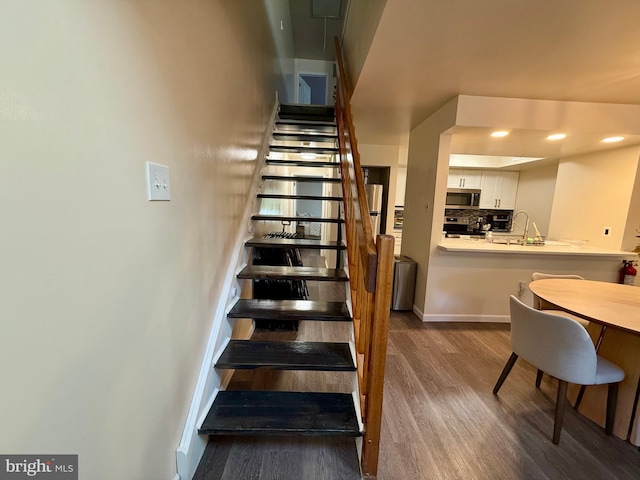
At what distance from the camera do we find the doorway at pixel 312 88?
6004 millimetres

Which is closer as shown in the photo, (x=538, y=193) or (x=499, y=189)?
(x=538, y=193)

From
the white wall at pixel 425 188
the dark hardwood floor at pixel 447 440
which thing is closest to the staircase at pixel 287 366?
the dark hardwood floor at pixel 447 440

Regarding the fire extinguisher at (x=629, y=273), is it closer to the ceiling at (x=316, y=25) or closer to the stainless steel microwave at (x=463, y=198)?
the stainless steel microwave at (x=463, y=198)

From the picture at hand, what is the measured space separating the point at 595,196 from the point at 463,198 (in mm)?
1924

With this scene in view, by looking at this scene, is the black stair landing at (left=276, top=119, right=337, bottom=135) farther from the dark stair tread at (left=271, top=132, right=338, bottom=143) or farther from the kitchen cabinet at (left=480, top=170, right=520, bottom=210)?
the kitchen cabinet at (left=480, top=170, right=520, bottom=210)

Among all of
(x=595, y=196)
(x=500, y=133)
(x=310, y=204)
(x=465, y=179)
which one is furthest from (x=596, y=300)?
(x=310, y=204)

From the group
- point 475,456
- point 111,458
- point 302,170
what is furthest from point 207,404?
point 302,170

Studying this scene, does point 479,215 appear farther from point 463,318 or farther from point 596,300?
point 596,300

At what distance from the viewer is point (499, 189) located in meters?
5.09

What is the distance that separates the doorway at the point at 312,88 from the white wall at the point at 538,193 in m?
4.45

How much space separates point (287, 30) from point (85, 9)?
469 centimetres

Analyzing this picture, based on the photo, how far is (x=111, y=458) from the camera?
82 cm

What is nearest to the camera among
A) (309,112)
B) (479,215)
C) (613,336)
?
(613,336)

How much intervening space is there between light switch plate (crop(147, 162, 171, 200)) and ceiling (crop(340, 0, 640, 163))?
1428mm
